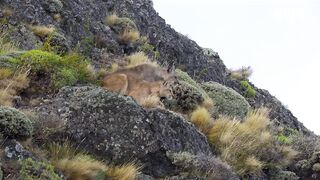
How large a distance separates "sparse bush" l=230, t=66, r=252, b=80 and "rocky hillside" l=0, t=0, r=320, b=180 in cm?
219

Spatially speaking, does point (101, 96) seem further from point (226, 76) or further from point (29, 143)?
point (226, 76)

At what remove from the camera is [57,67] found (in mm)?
9594

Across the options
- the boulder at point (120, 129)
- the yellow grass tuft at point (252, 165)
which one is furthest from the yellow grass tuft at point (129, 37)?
the yellow grass tuft at point (252, 165)

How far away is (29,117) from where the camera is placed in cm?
707

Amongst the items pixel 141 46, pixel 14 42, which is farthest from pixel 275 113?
pixel 14 42

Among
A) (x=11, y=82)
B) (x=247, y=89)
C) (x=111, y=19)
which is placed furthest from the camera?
(x=247, y=89)

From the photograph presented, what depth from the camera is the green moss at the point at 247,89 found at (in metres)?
16.3

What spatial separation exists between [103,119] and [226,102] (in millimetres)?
5495

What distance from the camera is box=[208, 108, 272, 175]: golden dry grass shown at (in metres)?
8.91

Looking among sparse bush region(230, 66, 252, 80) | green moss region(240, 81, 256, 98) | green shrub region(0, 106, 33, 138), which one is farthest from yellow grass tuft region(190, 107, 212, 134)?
sparse bush region(230, 66, 252, 80)

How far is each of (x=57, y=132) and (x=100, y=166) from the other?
35.1 inches

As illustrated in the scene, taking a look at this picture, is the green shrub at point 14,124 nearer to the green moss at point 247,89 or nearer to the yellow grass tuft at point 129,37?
the yellow grass tuft at point 129,37

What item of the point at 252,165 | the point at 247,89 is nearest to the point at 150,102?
the point at 252,165

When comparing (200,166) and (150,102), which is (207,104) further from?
(200,166)
